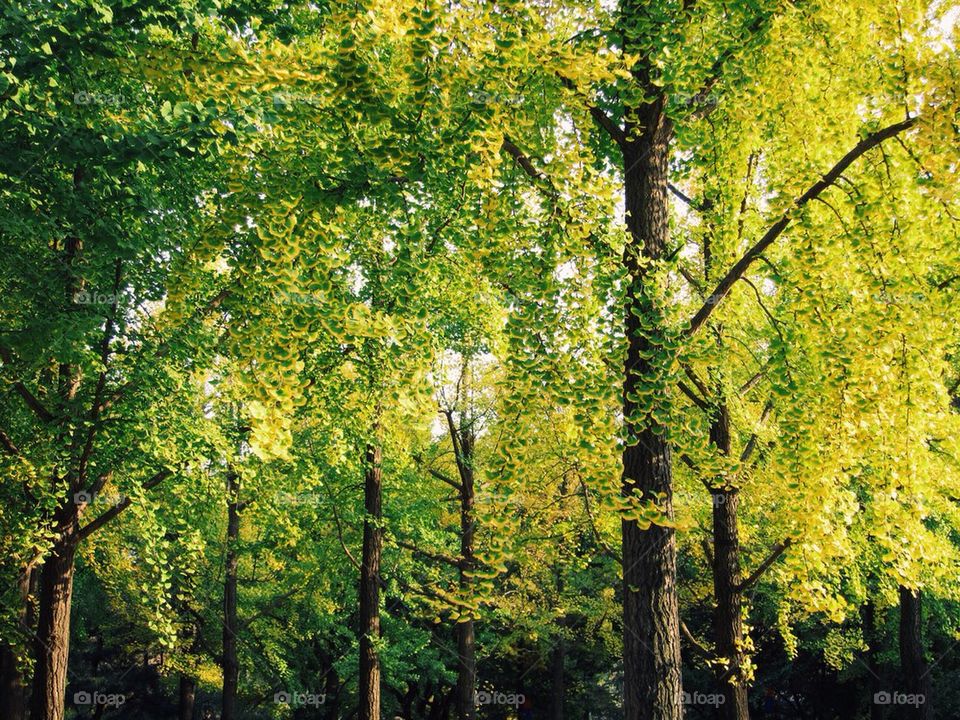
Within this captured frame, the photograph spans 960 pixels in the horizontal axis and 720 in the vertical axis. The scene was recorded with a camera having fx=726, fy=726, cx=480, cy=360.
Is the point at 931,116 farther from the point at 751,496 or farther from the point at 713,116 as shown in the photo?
the point at 751,496

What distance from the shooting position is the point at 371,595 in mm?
13445

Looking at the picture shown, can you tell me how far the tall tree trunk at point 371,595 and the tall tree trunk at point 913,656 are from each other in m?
10.5

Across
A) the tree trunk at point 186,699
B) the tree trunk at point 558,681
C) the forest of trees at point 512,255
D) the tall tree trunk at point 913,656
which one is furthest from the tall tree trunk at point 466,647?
the tree trunk at point 186,699

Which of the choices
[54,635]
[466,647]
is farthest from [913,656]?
[54,635]

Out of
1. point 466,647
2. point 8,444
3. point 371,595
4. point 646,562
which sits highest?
point 8,444

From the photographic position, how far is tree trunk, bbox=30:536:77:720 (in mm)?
9109

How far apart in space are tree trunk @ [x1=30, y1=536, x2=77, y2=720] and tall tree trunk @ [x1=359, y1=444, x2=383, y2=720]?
4.55 meters

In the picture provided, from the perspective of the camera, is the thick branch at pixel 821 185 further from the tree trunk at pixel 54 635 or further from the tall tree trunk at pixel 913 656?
the tall tree trunk at pixel 913 656

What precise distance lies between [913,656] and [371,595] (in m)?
11.0

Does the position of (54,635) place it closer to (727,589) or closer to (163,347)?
(163,347)

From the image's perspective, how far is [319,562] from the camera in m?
14.9

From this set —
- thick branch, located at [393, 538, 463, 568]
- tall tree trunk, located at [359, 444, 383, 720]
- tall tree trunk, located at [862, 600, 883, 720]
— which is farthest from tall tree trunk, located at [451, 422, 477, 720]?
tall tree trunk, located at [862, 600, 883, 720]

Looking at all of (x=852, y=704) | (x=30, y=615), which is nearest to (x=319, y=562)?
(x=30, y=615)

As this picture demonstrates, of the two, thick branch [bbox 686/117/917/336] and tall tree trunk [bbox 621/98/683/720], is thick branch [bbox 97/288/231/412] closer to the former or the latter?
tall tree trunk [bbox 621/98/683/720]
